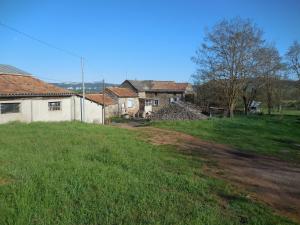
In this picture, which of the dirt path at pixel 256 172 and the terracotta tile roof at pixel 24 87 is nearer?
the dirt path at pixel 256 172

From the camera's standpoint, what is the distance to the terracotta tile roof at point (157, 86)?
170ft

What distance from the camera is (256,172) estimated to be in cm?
1112

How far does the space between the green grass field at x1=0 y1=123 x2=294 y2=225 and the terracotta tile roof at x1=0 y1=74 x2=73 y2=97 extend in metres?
11.0

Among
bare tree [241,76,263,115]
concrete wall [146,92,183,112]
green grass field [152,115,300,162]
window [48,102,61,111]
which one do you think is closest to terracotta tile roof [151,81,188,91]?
concrete wall [146,92,183,112]

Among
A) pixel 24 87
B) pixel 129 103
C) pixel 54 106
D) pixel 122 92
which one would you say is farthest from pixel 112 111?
pixel 24 87

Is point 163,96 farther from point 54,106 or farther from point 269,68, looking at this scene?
point 54,106

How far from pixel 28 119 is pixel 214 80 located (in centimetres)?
1949

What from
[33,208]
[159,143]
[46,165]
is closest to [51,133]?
[159,143]

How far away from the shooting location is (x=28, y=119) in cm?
2286

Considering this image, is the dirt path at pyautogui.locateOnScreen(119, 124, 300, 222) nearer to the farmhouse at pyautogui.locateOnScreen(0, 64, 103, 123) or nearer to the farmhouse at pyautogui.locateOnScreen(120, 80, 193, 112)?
the farmhouse at pyautogui.locateOnScreen(0, 64, 103, 123)

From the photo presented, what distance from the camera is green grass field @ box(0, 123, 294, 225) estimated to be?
607cm

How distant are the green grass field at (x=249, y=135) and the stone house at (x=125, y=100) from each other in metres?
21.9

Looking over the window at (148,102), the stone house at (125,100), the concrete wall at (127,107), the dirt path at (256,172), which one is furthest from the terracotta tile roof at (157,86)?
the dirt path at (256,172)

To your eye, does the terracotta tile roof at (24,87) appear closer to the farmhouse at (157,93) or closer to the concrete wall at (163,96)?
the farmhouse at (157,93)
